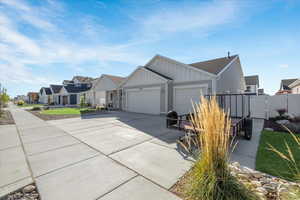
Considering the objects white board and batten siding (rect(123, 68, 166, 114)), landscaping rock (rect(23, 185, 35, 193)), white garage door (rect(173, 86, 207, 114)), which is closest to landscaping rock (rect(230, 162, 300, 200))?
landscaping rock (rect(23, 185, 35, 193))

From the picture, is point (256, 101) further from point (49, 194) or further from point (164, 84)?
point (49, 194)

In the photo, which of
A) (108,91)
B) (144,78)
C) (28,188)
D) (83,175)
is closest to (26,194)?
(28,188)

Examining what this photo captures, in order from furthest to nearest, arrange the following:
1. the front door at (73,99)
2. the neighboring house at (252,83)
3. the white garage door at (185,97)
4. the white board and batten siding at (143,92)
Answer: the front door at (73,99) → the neighboring house at (252,83) → the white board and batten siding at (143,92) → the white garage door at (185,97)

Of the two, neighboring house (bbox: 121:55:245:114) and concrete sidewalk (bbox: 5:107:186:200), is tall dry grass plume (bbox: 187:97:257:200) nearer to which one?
concrete sidewalk (bbox: 5:107:186:200)

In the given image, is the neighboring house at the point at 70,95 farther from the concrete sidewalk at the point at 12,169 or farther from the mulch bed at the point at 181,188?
the mulch bed at the point at 181,188

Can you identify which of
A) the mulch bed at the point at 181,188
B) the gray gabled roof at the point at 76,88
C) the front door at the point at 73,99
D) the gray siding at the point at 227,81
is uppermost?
the gray gabled roof at the point at 76,88

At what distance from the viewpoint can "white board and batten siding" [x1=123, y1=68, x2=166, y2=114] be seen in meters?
11.5

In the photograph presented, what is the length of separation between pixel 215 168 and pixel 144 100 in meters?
11.0

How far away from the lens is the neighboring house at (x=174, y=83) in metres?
9.45

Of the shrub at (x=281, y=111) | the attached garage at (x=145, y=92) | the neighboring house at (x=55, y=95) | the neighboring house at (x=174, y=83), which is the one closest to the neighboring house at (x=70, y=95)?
the neighboring house at (x=55, y=95)

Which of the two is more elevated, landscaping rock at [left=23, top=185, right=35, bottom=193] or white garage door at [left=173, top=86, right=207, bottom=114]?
white garage door at [left=173, top=86, right=207, bottom=114]

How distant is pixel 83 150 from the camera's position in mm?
3949

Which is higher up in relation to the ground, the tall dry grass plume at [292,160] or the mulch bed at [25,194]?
the tall dry grass plume at [292,160]

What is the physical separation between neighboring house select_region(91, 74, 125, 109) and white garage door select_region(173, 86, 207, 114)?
8193 mm
